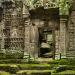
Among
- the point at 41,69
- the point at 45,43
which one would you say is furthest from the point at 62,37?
the point at 45,43

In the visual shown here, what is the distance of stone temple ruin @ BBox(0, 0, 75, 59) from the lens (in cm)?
2236

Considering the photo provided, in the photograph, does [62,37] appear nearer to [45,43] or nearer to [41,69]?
[41,69]

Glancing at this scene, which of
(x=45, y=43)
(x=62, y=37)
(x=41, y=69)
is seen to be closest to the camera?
(x=41, y=69)

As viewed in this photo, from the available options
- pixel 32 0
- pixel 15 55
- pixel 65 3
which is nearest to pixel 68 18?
pixel 65 3

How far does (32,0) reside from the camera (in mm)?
22969

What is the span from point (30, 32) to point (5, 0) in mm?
3218

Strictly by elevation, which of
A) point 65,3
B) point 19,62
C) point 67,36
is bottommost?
point 19,62

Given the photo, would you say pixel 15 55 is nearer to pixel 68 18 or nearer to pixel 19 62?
pixel 19 62

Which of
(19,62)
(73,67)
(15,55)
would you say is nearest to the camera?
(73,67)

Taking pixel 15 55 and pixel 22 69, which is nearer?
pixel 22 69

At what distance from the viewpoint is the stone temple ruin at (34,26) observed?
22359mm

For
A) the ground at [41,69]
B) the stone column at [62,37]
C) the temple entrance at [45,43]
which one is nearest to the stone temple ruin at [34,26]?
the stone column at [62,37]

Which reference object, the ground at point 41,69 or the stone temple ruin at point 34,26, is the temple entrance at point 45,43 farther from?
the ground at point 41,69

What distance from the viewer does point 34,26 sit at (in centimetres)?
2355
